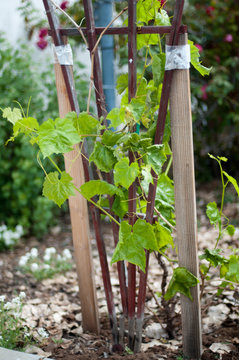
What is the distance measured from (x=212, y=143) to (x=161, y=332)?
305 centimetres

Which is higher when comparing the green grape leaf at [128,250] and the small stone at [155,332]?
the green grape leaf at [128,250]

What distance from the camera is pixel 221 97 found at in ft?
13.7

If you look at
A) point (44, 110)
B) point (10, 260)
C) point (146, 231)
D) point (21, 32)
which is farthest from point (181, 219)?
point (21, 32)

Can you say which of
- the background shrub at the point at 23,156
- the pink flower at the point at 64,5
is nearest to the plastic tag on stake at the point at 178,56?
the background shrub at the point at 23,156

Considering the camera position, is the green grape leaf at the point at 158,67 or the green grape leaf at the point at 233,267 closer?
the green grape leaf at the point at 158,67

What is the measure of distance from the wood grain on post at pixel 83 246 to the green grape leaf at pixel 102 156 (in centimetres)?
35

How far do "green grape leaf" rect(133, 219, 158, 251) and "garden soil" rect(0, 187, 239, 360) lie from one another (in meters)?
0.40

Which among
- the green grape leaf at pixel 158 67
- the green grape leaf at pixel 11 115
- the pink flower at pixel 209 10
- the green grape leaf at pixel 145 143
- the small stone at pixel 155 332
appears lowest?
the small stone at pixel 155 332

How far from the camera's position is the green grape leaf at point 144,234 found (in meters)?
1.42

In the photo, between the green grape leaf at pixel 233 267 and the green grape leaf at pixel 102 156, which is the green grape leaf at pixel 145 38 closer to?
the green grape leaf at pixel 102 156

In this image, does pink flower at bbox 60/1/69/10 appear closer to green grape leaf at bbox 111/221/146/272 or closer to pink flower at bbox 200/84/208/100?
pink flower at bbox 200/84/208/100

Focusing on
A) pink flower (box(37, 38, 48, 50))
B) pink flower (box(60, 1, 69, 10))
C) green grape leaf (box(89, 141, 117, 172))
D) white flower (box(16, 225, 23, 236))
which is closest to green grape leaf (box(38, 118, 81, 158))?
green grape leaf (box(89, 141, 117, 172))

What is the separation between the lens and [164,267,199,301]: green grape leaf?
156 centimetres

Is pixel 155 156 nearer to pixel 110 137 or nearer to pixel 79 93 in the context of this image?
pixel 110 137
